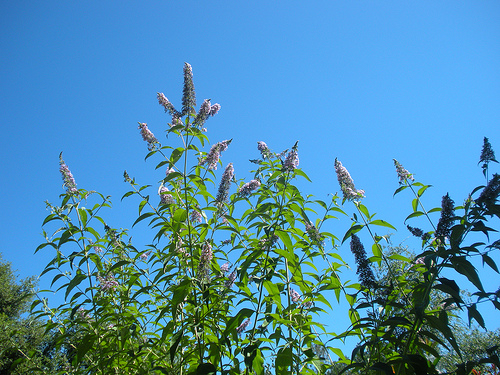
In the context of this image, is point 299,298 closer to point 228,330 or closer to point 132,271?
point 228,330

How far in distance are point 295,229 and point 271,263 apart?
0.48 m

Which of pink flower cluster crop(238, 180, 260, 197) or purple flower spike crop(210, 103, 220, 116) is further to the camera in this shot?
purple flower spike crop(210, 103, 220, 116)

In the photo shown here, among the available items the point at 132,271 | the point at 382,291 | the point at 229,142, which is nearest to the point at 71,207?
the point at 132,271

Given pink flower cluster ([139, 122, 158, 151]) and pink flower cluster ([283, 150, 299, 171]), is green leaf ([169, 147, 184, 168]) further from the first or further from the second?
pink flower cluster ([283, 150, 299, 171])

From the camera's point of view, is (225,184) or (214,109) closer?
(225,184)

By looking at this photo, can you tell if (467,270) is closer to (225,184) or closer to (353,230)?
(353,230)

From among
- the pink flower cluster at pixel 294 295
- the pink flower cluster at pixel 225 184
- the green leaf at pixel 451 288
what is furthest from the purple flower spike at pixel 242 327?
the green leaf at pixel 451 288

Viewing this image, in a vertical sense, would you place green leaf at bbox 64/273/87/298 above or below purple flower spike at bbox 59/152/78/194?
below

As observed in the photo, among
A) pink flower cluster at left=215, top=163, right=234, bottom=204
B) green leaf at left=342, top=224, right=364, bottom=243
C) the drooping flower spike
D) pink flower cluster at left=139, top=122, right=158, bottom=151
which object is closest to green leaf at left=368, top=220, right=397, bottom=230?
green leaf at left=342, top=224, right=364, bottom=243

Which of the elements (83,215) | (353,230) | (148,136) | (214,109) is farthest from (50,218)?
(353,230)

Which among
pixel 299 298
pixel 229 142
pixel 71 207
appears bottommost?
pixel 299 298

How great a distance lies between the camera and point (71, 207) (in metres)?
3.59

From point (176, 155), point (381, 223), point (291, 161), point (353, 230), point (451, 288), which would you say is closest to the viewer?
point (451, 288)

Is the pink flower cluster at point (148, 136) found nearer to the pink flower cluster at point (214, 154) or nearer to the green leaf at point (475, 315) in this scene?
the pink flower cluster at point (214, 154)
